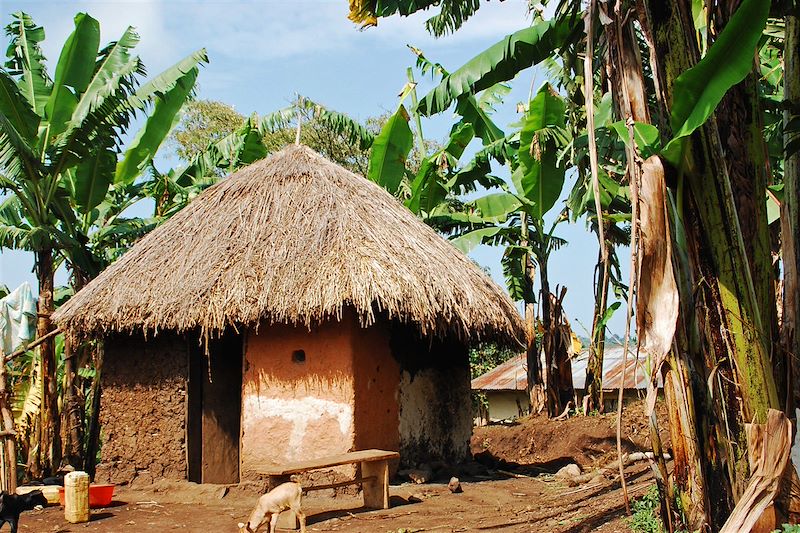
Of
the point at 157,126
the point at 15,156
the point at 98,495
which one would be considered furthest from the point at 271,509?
the point at 157,126

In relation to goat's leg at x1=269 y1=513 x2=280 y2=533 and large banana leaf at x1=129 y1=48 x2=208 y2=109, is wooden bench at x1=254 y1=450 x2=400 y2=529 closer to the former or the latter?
goat's leg at x1=269 y1=513 x2=280 y2=533

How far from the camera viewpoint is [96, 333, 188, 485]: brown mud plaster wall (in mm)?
8320

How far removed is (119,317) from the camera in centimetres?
811

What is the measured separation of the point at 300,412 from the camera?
778 cm

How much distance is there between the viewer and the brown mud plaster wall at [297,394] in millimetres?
7652

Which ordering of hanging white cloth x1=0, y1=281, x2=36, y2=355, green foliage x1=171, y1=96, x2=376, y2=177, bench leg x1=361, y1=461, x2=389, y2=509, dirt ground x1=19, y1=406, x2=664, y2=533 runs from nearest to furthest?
dirt ground x1=19, y1=406, x2=664, y2=533
bench leg x1=361, y1=461, x2=389, y2=509
hanging white cloth x1=0, y1=281, x2=36, y2=355
green foliage x1=171, y1=96, x2=376, y2=177

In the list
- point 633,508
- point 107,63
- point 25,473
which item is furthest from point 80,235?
point 633,508

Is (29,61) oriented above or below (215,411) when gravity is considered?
above

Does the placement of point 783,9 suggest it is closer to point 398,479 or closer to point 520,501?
point 520,501

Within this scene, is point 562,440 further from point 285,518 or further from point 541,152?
point 285,518

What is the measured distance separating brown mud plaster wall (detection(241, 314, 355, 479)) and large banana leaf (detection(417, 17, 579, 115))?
7.35 feet

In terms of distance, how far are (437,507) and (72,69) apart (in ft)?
18.7

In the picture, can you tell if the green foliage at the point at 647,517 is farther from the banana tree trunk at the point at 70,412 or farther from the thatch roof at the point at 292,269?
the banana tree trunk at the point at 70,412

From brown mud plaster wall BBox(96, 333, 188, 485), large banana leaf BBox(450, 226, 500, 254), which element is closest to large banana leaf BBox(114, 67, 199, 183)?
brown mud plaster wall BBox(96, 333, 188, 485)
